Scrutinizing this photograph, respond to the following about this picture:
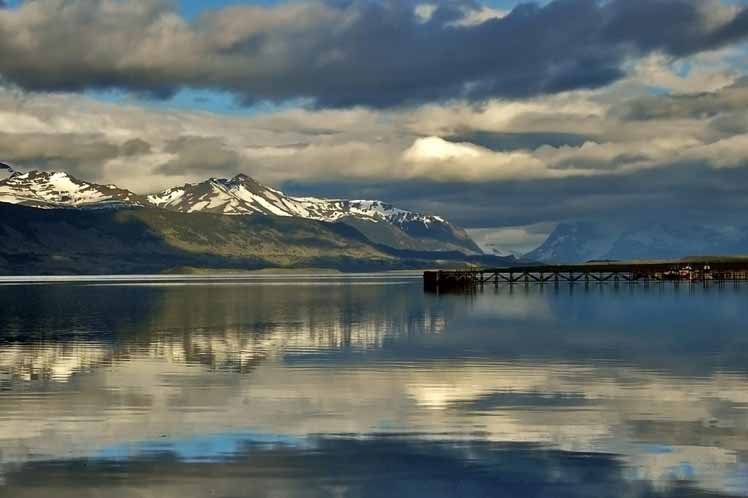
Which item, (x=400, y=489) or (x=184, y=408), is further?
(x=184, y=408)

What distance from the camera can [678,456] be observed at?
28500 millimetres

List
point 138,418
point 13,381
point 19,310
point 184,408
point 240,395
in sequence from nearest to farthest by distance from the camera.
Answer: point 138,418 → point 184,408 → point 240,395 → point 13,381 → point 19,310

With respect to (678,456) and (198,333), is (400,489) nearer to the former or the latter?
(678,456)

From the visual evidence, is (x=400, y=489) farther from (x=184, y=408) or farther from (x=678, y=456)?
(x=184, y=408)

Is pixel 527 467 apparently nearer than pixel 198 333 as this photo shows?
Yes

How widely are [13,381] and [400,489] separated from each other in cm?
2856

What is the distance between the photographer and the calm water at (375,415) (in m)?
25.7

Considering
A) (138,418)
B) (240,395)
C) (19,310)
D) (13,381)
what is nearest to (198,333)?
(13,381)

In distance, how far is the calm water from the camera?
25672mm

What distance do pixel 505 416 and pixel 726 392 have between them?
12.2 meters

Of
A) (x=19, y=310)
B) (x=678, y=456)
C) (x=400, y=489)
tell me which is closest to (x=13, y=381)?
(x=400, y=489)

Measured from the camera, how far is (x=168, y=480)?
25.6 meters

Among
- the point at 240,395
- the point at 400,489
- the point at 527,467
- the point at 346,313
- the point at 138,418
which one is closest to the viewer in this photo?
the point at 400,489

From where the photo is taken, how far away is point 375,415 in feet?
119
